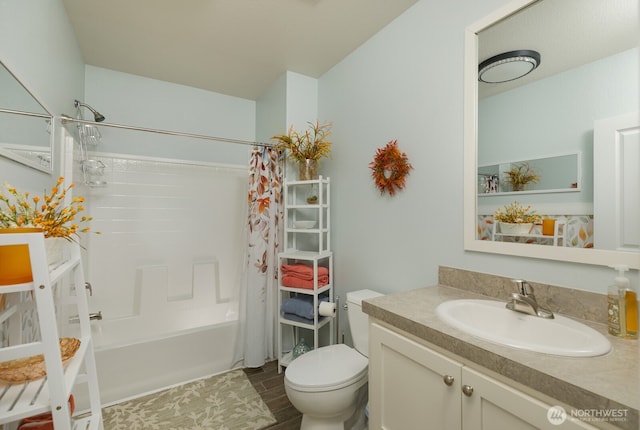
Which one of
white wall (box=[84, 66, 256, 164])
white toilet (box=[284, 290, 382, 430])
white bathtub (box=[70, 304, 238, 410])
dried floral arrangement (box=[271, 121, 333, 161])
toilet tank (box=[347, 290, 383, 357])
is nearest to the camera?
white toilet (box=[284, 290, 382, 430])

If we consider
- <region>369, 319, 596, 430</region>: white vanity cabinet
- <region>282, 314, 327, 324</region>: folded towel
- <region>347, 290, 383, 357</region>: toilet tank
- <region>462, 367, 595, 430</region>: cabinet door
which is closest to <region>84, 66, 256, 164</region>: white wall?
<region>282, 314, 327, 324</region>: folded towel

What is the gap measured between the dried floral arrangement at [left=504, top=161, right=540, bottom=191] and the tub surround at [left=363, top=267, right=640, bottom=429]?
411mm

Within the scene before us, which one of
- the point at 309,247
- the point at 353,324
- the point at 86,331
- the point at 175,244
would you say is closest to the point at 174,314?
the point at 175,244

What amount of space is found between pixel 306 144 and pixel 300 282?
1.09 meters

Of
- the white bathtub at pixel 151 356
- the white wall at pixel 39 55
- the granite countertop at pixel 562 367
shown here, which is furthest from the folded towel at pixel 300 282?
the white wall at pixel 39 55

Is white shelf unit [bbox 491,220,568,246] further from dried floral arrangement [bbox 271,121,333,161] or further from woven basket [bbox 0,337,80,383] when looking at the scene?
woven basket [bbox 0,337,80,383]

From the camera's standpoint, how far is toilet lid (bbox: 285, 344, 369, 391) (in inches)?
53.5

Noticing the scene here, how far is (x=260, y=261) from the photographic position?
233cm

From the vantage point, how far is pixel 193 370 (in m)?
2.14

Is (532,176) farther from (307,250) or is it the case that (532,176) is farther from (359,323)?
(307,250)

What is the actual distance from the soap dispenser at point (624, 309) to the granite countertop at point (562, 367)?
33 millimetres

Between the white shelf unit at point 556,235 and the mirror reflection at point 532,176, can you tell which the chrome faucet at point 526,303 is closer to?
the white shelf unit at point 556,235

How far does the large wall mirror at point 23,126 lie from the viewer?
1.01 m

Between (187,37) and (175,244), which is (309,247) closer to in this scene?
(175,244)
